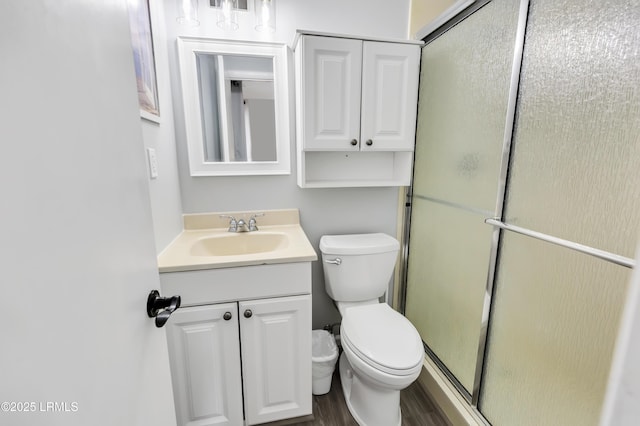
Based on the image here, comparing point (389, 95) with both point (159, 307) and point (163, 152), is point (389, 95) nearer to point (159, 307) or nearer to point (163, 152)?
point (163, 152)

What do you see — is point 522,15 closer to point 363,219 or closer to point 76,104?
point 363,219

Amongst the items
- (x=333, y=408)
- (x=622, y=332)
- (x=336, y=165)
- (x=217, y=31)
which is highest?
(x=217, y=31)

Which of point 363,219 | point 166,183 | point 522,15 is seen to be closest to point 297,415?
point 363,219

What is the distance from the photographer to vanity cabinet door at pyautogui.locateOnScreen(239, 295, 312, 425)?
119 centimetres

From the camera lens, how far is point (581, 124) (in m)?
0.83

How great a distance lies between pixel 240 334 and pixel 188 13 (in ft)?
4.93

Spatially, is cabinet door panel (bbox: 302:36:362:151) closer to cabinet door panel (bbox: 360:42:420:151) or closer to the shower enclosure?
cabinet door panel (bbox: 360:42:420:151)

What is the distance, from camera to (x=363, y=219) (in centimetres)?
179

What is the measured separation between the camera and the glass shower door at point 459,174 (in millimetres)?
1128

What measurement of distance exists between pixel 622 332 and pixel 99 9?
2.70 ft

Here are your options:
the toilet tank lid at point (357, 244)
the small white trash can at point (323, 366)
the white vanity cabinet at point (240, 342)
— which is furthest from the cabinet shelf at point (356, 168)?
the small white trash can at point (323, 366)

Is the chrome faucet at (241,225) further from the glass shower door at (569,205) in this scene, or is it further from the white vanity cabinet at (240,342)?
the glass shower door at (569,205)

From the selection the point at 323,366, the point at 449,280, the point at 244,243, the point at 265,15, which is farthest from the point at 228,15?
the point at 323,366

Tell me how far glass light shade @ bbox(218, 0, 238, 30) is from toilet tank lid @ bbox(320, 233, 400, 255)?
3.97 feet
